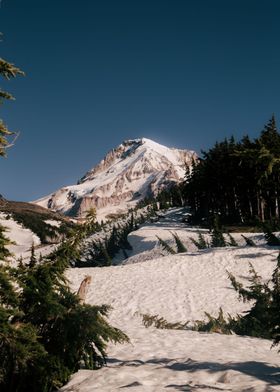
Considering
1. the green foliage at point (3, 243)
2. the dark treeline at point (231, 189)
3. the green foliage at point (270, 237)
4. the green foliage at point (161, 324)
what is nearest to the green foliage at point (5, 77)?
the green foliage at point (3, 243)

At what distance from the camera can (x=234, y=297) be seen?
21.4 meters

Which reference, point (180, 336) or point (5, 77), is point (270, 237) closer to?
point (180, 336)

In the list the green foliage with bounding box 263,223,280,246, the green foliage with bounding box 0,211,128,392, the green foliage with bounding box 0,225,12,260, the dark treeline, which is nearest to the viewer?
the green foliage with bounding box 0,211,128,392

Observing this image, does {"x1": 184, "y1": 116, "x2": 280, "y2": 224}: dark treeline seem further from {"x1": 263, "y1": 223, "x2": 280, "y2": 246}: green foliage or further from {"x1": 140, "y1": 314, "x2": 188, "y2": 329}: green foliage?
{"x1": 140, "y1": 314, "x2": 188, "y2": 329}: green foliage

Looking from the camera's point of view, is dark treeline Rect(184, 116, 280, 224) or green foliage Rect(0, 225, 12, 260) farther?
dark treeline Rect(184, 116, 280, 224)

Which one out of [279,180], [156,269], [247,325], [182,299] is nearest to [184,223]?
[279,180]

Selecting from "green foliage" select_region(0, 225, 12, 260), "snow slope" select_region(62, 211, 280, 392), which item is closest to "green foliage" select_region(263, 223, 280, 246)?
"snow slope" select_region(62, 211, 280, 392)

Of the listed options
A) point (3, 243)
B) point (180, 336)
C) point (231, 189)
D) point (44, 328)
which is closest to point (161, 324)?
point (180, 336)

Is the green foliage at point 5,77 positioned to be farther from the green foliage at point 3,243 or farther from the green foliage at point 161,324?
the green foliage at point 161,324

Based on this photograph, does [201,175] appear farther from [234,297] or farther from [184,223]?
[234,297]

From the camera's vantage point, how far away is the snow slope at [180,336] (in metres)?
7.98

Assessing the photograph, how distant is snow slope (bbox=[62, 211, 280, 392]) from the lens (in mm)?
7980

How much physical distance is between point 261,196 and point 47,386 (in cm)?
4442

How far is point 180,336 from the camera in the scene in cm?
1388
